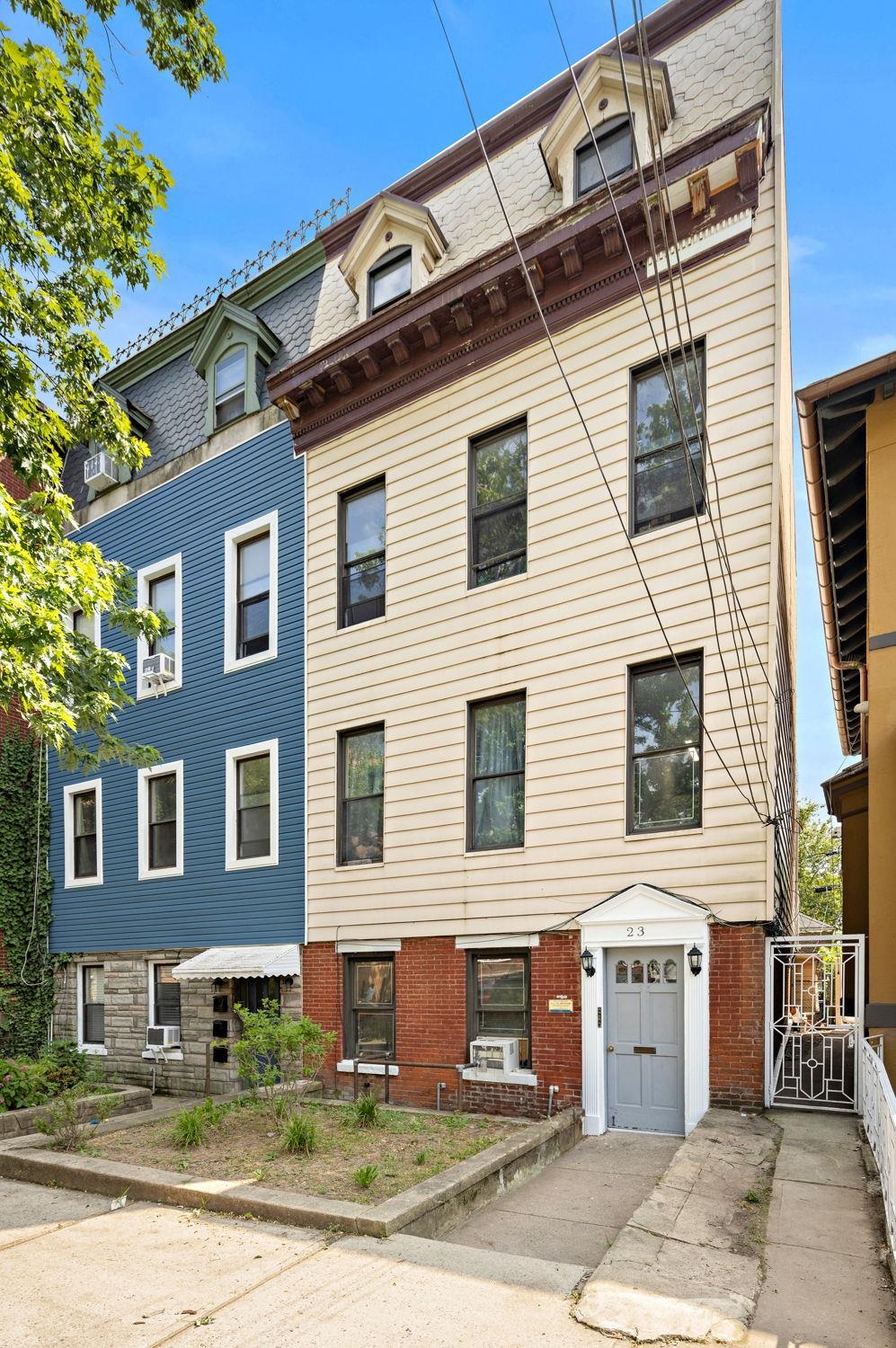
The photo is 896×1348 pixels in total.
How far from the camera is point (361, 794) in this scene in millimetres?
13891

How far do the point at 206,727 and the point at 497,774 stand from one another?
631cm

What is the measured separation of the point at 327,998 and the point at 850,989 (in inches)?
436

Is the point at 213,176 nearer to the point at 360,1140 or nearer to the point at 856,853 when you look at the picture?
the point at 360,1140

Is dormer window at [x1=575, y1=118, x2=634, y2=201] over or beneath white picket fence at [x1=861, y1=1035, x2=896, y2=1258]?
over

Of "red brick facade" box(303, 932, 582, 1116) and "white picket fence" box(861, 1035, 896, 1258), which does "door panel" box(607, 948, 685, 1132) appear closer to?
"red brick facade" box(303, 932, 582, 1116)

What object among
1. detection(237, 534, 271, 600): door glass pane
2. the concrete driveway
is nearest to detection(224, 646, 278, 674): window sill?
detection(237, 534, 271, 600): door glass pane

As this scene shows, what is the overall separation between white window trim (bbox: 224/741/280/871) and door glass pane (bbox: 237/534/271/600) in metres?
2.71

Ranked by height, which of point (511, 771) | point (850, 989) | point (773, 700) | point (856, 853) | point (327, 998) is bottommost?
point (850, 989)

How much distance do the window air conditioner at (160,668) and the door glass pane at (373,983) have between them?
6.68 metres

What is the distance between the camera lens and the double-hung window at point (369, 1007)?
13.1 meters

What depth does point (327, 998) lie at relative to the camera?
13594 mm

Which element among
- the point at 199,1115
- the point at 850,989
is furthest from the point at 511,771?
the point at 850,989

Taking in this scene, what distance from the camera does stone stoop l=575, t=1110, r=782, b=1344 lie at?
5.16 m

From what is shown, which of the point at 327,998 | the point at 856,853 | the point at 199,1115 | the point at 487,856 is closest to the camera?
the point at 199,1115
